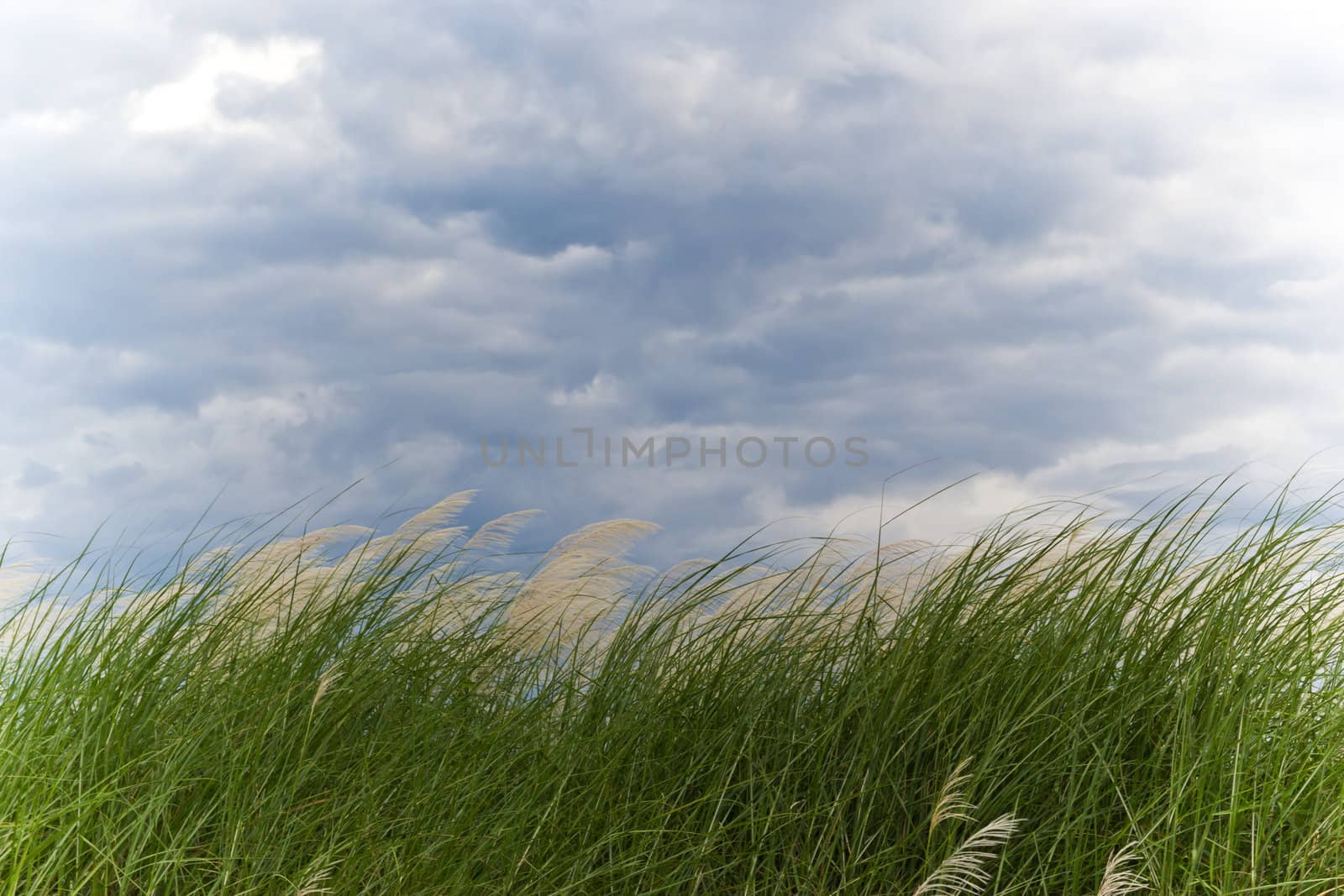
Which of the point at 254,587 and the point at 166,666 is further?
the point at 254,587

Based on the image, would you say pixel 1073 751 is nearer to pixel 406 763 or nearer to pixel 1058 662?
pixel 1058 662

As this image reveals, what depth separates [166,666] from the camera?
12.8ft

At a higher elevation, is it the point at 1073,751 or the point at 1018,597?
the point at 1018,597

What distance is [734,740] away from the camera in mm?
3662

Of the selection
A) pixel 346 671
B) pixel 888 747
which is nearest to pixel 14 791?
pixel 346 671

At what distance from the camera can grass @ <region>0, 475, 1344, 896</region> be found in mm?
3055

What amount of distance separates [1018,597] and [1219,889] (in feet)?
4.43

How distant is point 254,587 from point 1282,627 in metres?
4.50

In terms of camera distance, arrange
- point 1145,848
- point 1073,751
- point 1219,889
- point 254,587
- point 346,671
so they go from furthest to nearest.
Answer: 1. point 254,587
2. point 346,671
3. point 1073,751
4. point 1145,848
5. point 1219,889

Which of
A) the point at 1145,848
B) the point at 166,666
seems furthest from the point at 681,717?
the point at 166,666

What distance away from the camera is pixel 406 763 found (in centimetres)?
371

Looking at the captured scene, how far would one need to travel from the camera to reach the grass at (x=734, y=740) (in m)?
3.05

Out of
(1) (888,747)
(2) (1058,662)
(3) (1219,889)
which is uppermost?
(2) (1058,662)

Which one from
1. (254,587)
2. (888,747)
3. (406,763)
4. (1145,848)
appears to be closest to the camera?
(1145,848)
